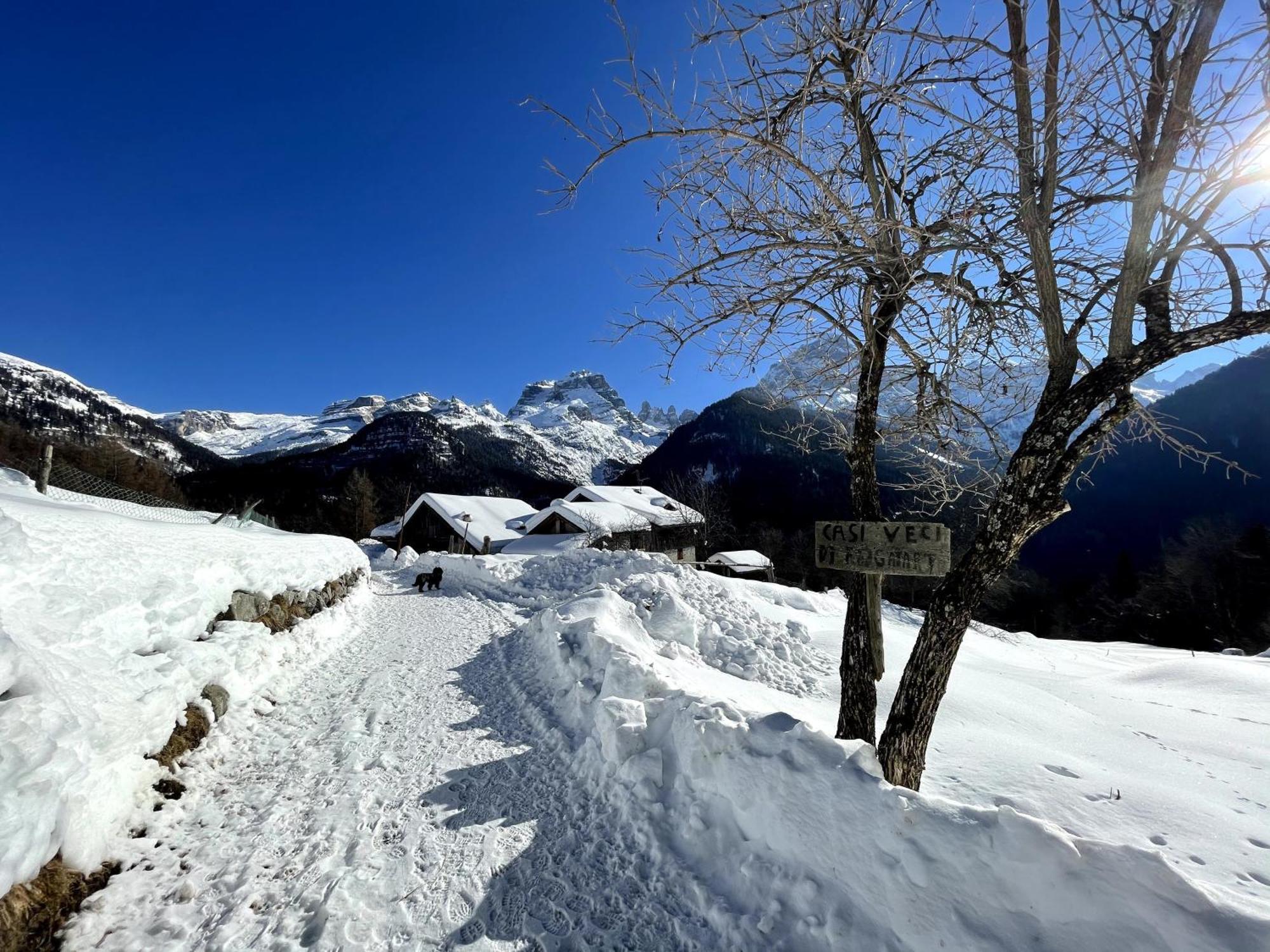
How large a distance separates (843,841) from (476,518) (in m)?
33.2

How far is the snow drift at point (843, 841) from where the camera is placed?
6.44 ft

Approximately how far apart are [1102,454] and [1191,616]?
4336 centimetres

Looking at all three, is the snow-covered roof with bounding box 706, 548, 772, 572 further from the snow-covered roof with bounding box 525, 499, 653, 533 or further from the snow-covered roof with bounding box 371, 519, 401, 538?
the snow-covered roof with bounding box 371, 519, 401, 538

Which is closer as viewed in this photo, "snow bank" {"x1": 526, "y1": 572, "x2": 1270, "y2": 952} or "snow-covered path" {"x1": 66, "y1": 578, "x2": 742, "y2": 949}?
"snow bank" {"x1": 526, "y1": 572, "x2": 1270, "y2": 952}

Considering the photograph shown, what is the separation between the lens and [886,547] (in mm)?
3789

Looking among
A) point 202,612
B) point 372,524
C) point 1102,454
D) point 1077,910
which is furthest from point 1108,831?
point 372,524

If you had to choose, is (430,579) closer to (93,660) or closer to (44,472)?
(44,472)

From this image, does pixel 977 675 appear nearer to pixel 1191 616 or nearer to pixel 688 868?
pixel 688 868

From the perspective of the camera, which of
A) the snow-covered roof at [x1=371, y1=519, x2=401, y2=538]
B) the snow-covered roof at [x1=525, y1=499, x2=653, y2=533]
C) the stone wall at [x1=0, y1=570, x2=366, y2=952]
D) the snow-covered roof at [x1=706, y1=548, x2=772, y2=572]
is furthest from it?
the snow-covered roof at [x1=371, y1=519, x2=401, y2=538]

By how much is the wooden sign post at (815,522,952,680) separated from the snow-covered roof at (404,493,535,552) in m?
27.9

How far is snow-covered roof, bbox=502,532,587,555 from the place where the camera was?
2881 cm

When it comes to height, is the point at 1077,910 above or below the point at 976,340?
below

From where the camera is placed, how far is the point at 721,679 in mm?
6770

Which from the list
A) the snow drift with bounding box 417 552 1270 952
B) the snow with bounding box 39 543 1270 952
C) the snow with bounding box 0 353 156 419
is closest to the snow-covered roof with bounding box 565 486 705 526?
the snow with bounding box 39 543 1270 952
